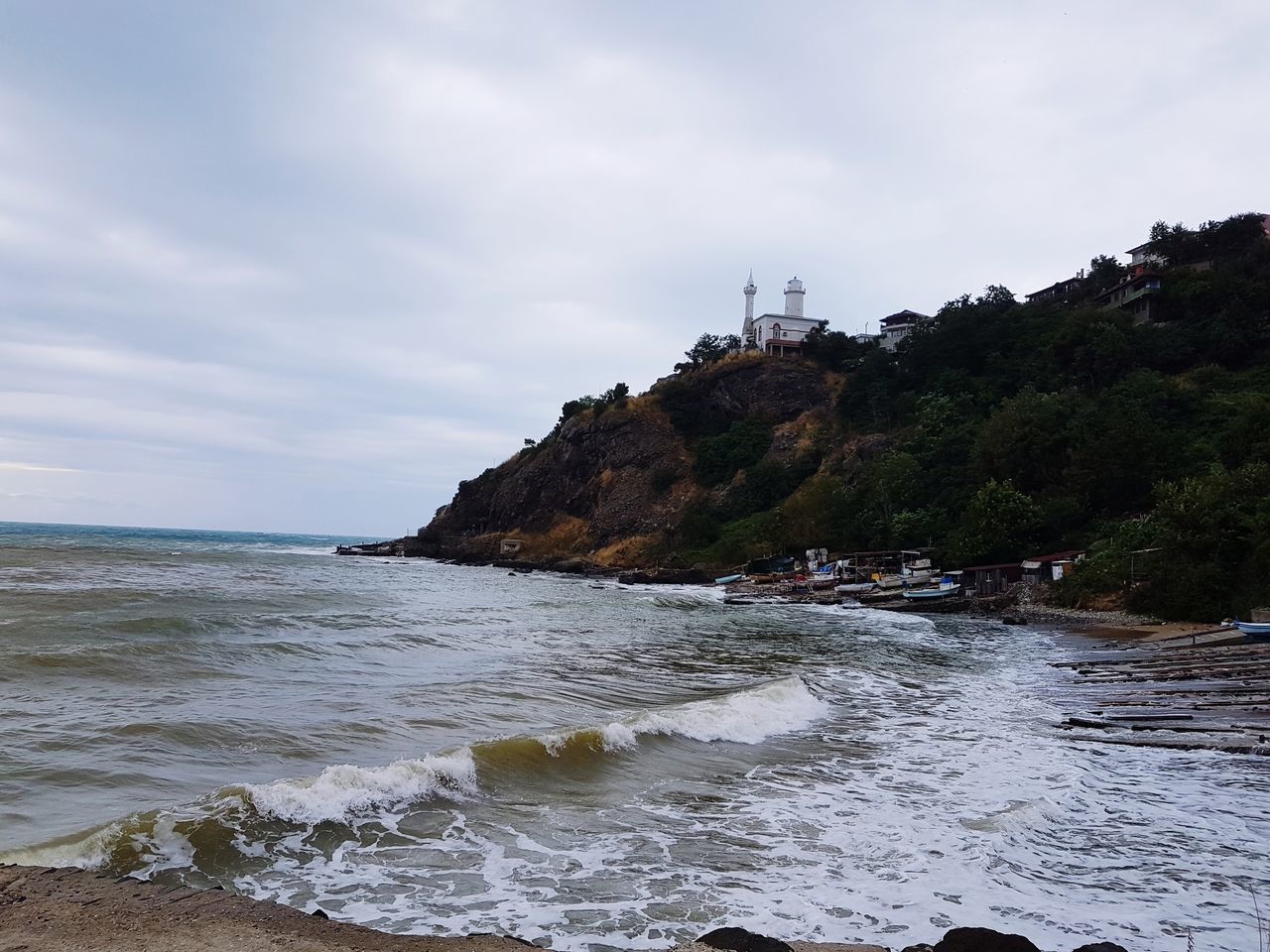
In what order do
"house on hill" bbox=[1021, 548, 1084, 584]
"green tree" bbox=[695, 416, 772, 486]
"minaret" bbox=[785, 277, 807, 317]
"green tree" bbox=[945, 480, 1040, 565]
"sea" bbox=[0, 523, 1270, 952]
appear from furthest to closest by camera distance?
1. "minaret" bbox=[785, 277, 807, 317]
2. "green tree" bbox=[695, 416, 772, 486]
3. "green tree" bbox=[945, 480, 1040, 565]
4. "house on hill" bbox=[1021, 548, 1084, 584]
5. "sea" bbox=[0, 523, 1270, 952]

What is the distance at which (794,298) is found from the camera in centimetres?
10319

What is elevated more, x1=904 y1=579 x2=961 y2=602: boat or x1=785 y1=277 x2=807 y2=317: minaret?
x1=785 y1=277 x2=807 y2=317: minaret

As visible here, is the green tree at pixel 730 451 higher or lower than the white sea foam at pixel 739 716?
higher

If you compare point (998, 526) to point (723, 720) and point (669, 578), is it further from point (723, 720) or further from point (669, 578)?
point (723, 720)

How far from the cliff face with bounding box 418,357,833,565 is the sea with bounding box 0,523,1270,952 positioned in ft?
208

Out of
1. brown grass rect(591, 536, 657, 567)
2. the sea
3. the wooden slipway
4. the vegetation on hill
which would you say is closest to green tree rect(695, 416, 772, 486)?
the vegetation on hill

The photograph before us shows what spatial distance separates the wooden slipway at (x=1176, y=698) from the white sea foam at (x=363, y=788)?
31.5 ft

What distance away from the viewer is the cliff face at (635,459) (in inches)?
3290

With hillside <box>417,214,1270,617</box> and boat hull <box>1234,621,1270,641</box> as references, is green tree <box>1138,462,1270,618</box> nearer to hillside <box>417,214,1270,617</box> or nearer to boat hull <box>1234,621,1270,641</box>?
hillside <box>417,214,1270,617</box>

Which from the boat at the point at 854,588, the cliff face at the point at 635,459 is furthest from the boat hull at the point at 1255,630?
the cliff face at the point at 635,459

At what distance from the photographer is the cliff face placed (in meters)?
83.6

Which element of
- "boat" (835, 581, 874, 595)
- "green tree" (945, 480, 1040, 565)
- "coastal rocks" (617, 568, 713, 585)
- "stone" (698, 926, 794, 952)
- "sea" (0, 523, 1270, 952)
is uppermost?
"green tree" (945, 480, 1040, 565)

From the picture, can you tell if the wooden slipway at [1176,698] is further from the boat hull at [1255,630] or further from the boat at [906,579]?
the boat at [906,579]

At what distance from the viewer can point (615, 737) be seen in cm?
1189
